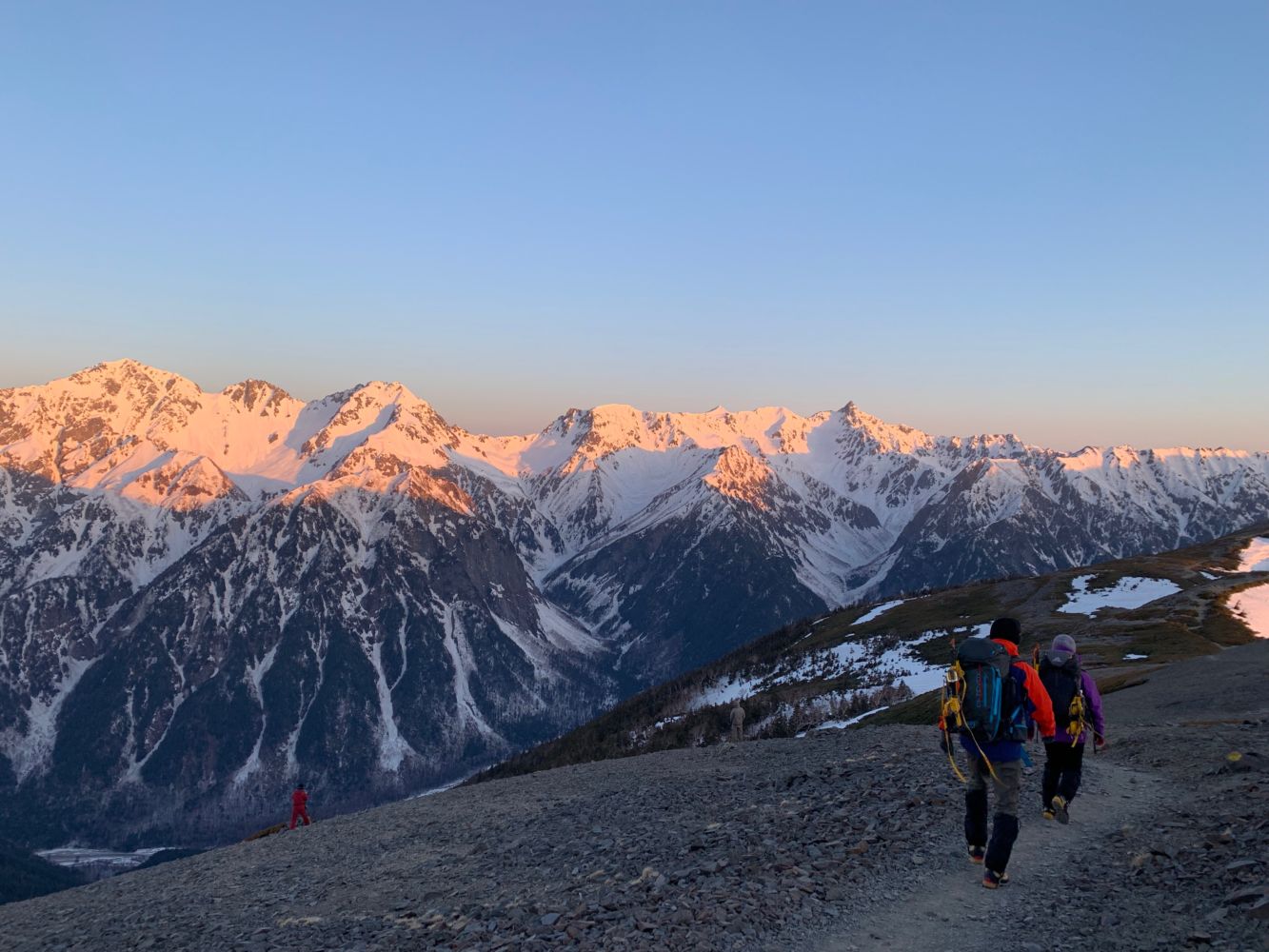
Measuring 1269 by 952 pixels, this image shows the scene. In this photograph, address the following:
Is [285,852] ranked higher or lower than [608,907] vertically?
lower

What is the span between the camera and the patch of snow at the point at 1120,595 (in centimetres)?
10088

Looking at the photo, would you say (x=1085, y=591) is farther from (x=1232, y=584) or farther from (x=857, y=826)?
(x=857, y=826)

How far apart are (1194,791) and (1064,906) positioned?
9.18 meters

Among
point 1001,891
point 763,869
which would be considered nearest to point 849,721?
point 763,869

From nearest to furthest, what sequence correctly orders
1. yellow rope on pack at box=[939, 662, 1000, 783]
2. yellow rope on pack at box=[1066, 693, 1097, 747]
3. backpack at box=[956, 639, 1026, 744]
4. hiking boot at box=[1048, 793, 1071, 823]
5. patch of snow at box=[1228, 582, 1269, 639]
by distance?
backpack at box=[956, 639, 1026, 744]
yellow rope on pack at box=[939, 662, 1000, 783]
hiking boot at box=[1048, 793, 1071, 823]
yellow rope on pack at box=[1066, 693, 1097, 747]
patch of snow at box=[1228, 582, 1269, 639]

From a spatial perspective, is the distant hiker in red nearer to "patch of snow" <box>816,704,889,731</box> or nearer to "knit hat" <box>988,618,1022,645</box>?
"patch of snow" <box>816,704,889,731</box>

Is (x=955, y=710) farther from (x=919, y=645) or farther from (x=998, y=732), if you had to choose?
(x=919, y=645)

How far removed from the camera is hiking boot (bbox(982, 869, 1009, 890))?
15461 mm

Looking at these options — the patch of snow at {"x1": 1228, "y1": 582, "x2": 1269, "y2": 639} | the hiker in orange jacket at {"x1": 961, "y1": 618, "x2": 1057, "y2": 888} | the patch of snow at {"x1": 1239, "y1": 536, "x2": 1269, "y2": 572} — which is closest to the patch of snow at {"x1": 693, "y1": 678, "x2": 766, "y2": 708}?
the patch of snow at {"x1": 1228, "y1": 582, "x2": 1269, "y2": 639}

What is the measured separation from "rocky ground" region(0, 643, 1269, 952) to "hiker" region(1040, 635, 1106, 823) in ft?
1.91

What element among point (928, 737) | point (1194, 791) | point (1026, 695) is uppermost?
point (1026, 695)

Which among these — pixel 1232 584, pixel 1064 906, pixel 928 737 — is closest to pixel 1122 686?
pixel 928 737

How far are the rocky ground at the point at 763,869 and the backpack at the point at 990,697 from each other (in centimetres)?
251

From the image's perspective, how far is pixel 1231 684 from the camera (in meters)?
39.5
